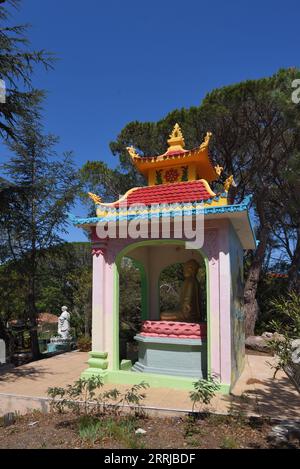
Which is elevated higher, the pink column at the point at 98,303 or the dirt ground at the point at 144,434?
the pink column at the point at 98,303

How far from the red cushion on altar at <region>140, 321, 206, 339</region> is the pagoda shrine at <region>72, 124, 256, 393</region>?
19 mm

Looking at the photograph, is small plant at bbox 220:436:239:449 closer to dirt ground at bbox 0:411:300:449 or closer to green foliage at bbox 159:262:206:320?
dirt ground at bbox 0:411:300:449

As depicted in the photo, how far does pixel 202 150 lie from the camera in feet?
26.2

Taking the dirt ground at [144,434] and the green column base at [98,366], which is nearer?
the dirt ground at [144,434]

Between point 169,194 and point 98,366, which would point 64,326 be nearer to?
point 98,366

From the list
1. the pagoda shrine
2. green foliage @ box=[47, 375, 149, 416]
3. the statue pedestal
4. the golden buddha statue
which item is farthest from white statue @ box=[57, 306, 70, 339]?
green foliage @ box=[47, 375, 149, 416]

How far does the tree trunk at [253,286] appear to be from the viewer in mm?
14109

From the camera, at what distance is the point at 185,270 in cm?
828

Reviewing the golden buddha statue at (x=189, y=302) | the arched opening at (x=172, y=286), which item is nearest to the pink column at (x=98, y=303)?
the golden buddha statue at (x=189, y=302)

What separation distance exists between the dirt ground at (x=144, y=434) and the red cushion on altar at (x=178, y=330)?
2181 millimetres

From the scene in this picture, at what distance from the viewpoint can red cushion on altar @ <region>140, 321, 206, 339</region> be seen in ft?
23.5

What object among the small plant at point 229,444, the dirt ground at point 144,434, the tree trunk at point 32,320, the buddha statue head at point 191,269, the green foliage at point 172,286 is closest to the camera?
the small plant at point 229,444

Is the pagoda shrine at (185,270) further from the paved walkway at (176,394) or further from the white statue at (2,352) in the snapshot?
the white statue at (2,352)
